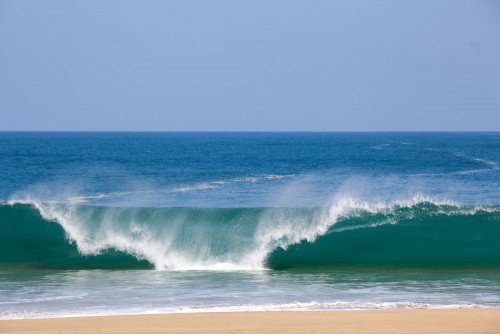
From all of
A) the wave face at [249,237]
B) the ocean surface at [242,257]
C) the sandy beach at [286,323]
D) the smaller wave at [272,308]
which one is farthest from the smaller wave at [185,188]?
the sandy beach at [286,323]

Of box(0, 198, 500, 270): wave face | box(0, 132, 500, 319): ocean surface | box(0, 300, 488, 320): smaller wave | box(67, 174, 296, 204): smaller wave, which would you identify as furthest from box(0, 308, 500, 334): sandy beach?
box(67, 174, 296, 204): smaller wave

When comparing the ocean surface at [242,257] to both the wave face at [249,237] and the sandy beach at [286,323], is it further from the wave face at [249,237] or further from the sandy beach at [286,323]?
the sandy beach at [286,323]

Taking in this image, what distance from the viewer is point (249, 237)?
50.3ft

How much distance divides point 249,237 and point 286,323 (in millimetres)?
7806

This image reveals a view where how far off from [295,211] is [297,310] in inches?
333

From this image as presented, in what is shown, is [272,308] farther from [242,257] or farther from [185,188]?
[185,188]

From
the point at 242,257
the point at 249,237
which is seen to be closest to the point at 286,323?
the point at 242,257

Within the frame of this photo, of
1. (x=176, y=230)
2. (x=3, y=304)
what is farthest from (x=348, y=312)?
(x=176, y=230)

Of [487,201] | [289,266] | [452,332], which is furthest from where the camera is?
[487,201]

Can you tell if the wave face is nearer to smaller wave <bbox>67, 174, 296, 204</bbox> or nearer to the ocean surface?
the ocean surface

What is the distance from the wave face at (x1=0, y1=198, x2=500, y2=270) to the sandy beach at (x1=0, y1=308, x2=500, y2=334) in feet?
16.1

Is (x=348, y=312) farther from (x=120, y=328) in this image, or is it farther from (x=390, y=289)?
(x=120, y=328)

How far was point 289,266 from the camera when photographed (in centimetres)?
1316

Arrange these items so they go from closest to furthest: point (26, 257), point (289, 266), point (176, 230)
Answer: point (289, 266) → point (26, 257) → point (176, 230)
